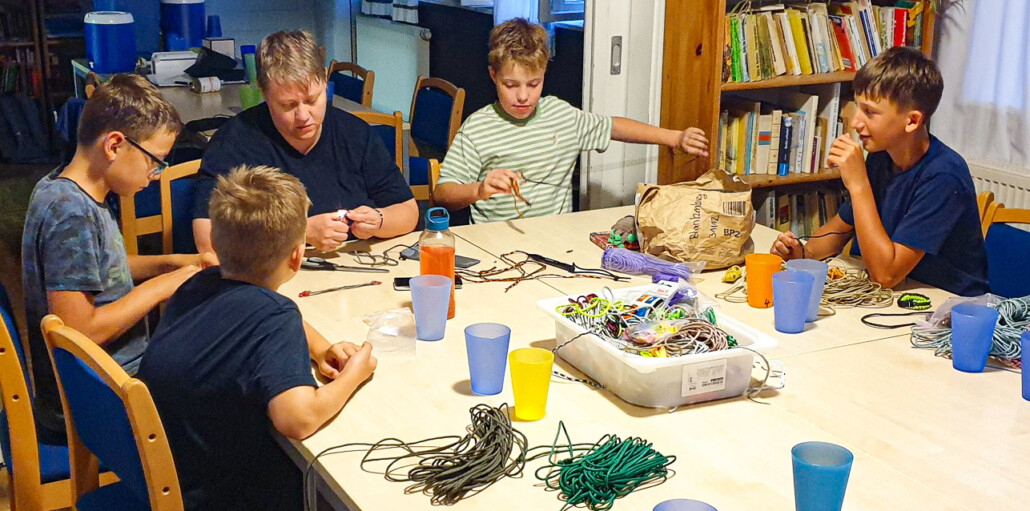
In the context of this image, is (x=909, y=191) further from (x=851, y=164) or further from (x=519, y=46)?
(x=519, y=46)

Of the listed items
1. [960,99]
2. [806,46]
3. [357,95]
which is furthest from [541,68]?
[960,99]

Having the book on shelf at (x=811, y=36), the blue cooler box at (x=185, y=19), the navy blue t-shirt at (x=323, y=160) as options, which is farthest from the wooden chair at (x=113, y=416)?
the blue cooler box at (x=185, y=19)

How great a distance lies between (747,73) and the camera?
135 inches

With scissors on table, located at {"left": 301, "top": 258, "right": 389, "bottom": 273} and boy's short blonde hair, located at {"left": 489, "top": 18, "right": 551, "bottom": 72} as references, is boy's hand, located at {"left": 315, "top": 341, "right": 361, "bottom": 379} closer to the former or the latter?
scissors on table, located at {"left": 301, "top": 258, "right": 389, "bottom": 273}

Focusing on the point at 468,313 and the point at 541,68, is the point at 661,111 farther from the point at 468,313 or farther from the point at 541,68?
the point at 468,313

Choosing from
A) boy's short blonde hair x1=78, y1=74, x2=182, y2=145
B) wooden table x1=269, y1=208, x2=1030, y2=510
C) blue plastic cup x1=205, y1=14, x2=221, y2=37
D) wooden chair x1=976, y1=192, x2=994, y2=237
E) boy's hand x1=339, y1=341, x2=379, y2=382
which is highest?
blue plastic cup x1=205, y1=14, x2=221, y2=37

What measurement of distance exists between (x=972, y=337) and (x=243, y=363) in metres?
1.23

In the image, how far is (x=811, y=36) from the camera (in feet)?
11.6

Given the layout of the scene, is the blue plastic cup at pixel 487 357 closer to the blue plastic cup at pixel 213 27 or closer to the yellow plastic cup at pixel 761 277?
the yellow plastic cup at pixel 761 277

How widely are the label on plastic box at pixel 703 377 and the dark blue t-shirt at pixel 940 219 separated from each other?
82cm

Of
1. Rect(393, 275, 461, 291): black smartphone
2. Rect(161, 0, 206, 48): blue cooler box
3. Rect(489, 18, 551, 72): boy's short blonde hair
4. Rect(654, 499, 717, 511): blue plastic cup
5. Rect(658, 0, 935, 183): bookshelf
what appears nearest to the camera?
Rect(654, 499, 717, 511): blue plastic cup

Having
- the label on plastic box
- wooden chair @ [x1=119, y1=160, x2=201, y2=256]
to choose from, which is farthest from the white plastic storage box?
wooden chair @ [x1=119, y1=160, x2=201, y2=256]

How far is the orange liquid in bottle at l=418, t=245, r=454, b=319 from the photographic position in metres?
1.97

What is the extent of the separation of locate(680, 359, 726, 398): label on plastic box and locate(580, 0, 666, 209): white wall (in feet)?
6.84
